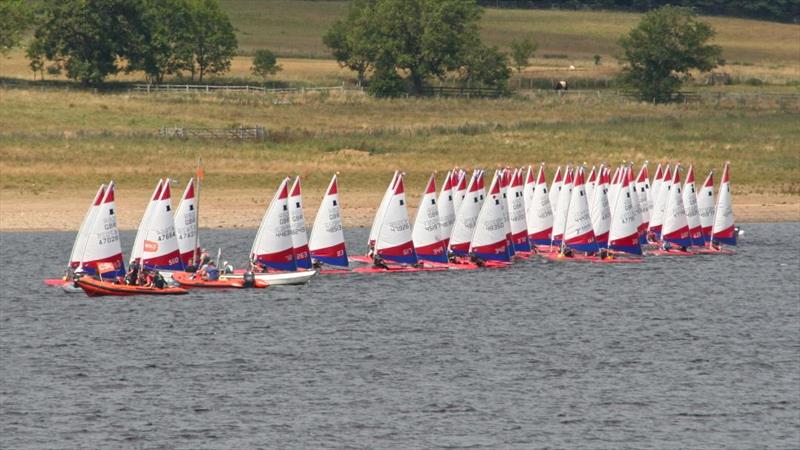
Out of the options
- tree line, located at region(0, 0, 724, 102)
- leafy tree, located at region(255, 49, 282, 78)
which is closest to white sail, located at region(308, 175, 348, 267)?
tree line, located at region(0, 0, 724, 102)

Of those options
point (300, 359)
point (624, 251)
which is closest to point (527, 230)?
point (624, 251)

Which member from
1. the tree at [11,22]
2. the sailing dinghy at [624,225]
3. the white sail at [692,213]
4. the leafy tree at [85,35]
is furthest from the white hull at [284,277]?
the tree at [11,22]

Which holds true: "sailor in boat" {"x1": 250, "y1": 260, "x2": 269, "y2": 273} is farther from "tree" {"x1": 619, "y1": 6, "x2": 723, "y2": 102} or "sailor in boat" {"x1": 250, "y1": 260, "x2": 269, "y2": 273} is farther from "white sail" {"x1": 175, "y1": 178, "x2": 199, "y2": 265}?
"tree" {"x1": 619, "y1": 6, "x2": 723, "y2": 102}

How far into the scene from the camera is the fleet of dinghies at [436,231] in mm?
66188

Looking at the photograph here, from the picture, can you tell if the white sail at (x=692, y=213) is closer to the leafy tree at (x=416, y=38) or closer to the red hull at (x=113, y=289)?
the red hull at (x=113, y=289)

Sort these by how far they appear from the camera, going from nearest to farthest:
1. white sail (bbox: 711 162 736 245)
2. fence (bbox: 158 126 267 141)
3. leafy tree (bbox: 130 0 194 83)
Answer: white sail (bbox: 711 162 736 245) < fence (bbox: 158 126 267 141) < leafy tree (bbox: 130 0 194 83)

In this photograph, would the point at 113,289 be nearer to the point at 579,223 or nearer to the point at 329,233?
the point at 329,233

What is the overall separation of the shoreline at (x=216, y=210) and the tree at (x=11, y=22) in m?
78.0

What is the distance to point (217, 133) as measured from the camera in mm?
114062

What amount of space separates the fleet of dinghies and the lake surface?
50.9 inches

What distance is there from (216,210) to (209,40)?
3161 inches

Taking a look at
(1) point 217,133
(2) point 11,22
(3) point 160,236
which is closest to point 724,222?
→ (3) point 160,236

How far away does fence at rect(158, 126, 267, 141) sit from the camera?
111 meters

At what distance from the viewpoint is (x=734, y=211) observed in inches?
3770
